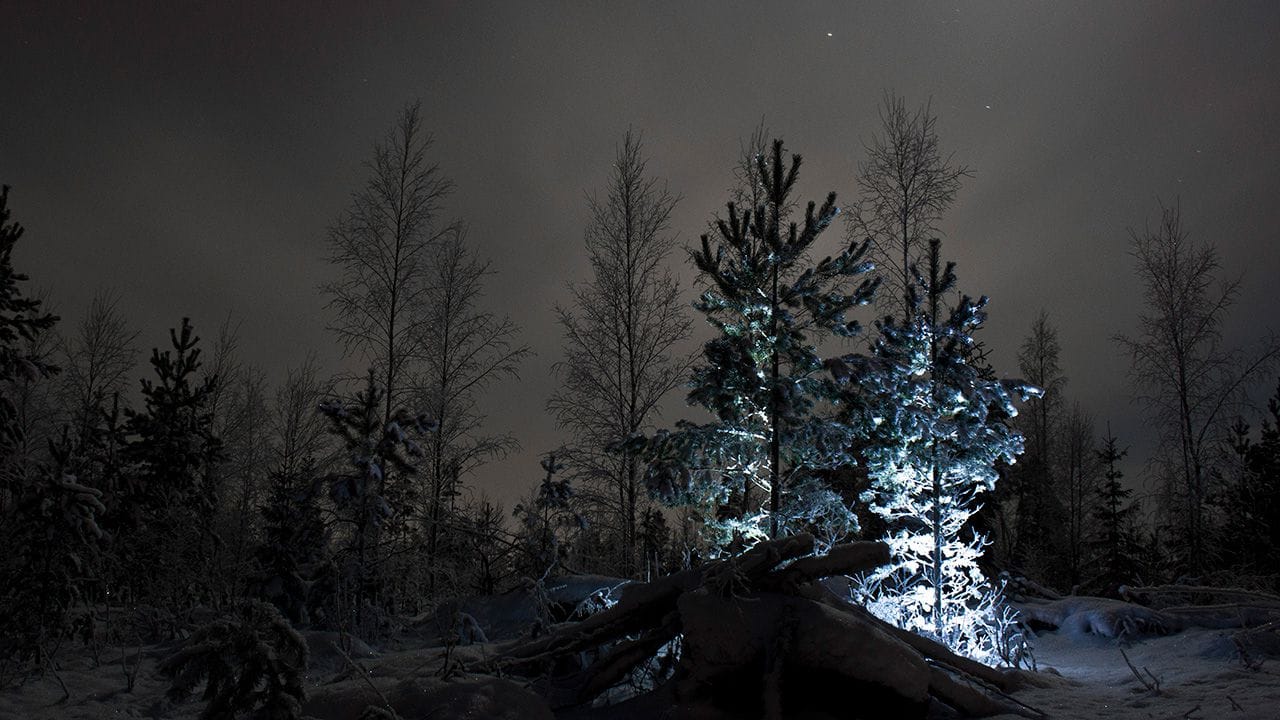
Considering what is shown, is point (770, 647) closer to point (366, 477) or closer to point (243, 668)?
point (243, 668)

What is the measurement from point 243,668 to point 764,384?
9603mm

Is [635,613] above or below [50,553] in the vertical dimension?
below

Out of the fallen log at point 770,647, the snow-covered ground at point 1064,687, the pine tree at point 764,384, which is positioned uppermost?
the pine tree at point 764,384

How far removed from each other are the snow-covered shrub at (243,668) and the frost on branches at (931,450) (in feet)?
30.4

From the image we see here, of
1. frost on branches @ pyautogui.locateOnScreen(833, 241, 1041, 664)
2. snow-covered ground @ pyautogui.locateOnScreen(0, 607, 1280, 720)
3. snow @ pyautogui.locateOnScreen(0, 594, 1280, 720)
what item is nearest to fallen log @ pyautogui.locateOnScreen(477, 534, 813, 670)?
snow @ pyautogui.locateOnScreen(0, 594, 1280, 720)

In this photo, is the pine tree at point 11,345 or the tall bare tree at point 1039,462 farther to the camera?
the tall bare tree at point 1039,462

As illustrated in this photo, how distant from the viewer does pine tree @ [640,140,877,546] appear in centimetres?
1331

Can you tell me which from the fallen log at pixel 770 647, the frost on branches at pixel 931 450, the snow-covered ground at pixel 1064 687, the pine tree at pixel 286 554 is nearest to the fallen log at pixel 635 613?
the fallen log at pixel 770 647

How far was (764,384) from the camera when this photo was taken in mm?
13336

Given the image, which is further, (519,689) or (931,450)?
(931,450)

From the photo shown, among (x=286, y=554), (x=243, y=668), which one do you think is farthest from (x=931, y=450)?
(x=286, y=554)

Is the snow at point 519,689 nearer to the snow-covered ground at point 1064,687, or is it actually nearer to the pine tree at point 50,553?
the snow-covered ground at point 1064,687

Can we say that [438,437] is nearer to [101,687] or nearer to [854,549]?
[101,687]

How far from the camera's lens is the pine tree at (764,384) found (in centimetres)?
1331
